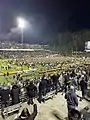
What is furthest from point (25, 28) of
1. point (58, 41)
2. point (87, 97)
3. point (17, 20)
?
point (87, 97)

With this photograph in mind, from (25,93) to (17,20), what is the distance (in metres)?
10.4

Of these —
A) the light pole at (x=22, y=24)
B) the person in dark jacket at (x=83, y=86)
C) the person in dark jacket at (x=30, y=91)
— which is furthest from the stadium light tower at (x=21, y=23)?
the person in dark jacket at (x=30, y=91)

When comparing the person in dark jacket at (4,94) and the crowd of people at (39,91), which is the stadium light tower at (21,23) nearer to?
the crowd of people at (39,91)

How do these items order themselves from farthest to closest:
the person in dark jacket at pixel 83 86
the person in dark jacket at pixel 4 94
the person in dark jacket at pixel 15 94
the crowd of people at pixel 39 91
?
the person in dark jacket at pixel 83 86 < the person in dark jacket at pixel 15 94 < the person in dark jacket at pixel 4 94 < the crowd of people at pixel 39 91

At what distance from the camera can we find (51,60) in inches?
587

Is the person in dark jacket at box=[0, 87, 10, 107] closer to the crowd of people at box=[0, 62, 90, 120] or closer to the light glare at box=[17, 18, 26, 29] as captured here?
the crowd of people at box=[0, 62, 90, 120]

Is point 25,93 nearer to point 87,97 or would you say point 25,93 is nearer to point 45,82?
point 45,82

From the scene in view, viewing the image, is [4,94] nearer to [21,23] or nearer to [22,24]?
[22,24]

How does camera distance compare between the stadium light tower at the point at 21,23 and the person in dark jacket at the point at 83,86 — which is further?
the stadium light tower at the point at 21,23

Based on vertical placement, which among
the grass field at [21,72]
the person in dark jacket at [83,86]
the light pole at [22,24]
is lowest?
the grass field at [21,72]

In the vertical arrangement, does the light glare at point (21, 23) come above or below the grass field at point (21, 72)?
above

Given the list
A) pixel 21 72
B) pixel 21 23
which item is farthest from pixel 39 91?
pixel 21 23

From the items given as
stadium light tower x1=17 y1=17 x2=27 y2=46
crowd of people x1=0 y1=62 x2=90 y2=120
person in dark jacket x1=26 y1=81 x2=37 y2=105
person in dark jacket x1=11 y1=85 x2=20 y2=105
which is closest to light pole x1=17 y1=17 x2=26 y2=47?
stadium light tower x1=17 y1=17 x2=27 y2=46


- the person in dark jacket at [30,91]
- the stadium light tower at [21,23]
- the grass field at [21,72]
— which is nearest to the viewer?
the person in dark jacket at [30,91]
